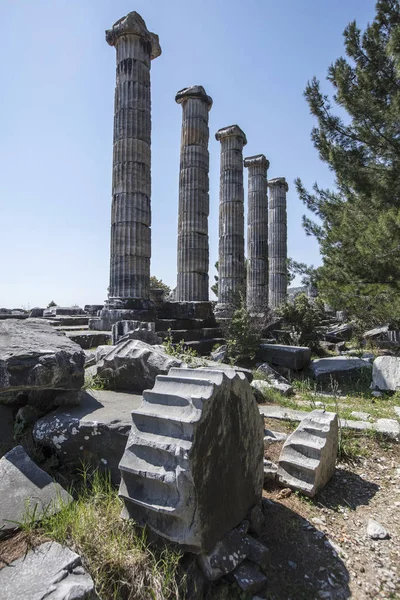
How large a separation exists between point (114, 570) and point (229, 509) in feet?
2.04

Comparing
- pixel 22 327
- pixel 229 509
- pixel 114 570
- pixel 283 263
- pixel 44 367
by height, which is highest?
pixel 283 263

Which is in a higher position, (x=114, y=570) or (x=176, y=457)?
(x=176, y=457)

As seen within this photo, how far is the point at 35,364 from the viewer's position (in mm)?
2629

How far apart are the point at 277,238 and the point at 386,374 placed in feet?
48.1

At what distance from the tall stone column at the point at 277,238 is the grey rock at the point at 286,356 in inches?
461

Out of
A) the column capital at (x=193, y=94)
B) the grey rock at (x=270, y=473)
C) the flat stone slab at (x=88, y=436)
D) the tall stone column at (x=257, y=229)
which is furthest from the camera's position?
the tall stone column at (x=257, y=229)

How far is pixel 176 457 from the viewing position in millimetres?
1805

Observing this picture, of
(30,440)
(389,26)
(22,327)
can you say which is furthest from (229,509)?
(389,26)

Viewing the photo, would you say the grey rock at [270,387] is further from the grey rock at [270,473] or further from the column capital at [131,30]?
the column capital at [131,30]

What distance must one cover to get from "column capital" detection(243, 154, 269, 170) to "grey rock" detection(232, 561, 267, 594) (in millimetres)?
17622

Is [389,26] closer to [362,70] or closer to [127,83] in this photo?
[362,70]

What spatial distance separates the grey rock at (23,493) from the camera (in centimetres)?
191

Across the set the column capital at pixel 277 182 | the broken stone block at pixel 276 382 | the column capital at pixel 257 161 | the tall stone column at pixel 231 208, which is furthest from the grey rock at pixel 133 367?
the column capital at pixel 277 182

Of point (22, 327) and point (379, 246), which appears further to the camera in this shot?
point (379, 246)
